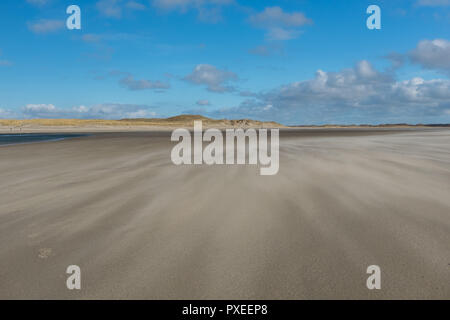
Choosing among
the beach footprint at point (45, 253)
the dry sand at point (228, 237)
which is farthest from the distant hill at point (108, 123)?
the beach footprint at point (45, 253)

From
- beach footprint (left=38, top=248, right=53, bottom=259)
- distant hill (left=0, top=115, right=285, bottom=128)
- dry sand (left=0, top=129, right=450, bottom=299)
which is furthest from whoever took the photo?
distant hill (left=0, top=115, right=285, bottom=128)

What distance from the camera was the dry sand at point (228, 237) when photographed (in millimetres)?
2049

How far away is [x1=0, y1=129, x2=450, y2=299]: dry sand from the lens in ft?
6.72

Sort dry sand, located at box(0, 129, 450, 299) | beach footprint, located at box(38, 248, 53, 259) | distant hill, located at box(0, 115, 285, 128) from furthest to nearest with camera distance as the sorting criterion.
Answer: distant hill, located at box(0, 115, 285, 128)
beach footprint, located at box(38, 248, 53, 259)
dry sand, located at box(0, 129, 450, 299)

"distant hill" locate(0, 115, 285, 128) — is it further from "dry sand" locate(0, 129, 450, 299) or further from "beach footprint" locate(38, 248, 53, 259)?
"beach footprint" locate(38, 248, 53, 259)

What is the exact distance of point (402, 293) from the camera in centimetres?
197

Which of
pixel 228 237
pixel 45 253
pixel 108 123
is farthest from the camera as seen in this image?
pixel 108 123

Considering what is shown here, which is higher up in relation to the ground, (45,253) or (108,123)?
(108,123)

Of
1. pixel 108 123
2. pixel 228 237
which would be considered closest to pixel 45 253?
pixel 228 237

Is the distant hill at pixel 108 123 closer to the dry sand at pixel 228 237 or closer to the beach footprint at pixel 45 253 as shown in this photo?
the dry sand at pixel 228 237

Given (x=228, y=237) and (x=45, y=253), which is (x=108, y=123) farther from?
(x=228, y=237)

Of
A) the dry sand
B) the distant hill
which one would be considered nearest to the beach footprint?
the dry sand

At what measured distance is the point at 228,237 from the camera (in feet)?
9.36

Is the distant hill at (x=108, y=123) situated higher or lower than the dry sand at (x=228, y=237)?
higher
